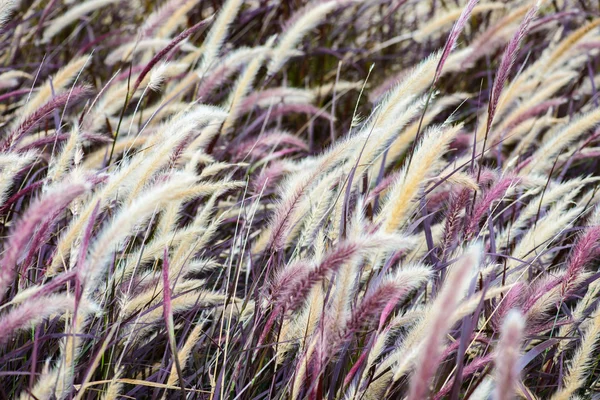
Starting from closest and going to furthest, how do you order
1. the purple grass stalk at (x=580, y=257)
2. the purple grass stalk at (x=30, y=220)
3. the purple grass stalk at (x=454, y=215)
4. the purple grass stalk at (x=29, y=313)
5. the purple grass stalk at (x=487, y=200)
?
1. the purple grass stalk at (x=30, y=220)
2. the purple grass stalk at (x=29, y=313)
3. the purple grass stalk at (x=580, y=257)
4. the purple grass stalk at (x=487, y=200)
5. the purple grass stalk at (x=454, y=215)

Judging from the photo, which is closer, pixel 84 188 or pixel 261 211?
pixel 84 188

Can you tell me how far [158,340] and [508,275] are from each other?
103cm

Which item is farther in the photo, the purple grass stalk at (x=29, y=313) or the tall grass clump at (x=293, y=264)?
the tall grass clump at (x=293, y=264)

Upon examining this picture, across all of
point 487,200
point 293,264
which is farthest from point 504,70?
point 293,264

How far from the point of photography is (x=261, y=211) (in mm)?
2445

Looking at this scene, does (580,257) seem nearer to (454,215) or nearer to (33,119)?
(454,215)

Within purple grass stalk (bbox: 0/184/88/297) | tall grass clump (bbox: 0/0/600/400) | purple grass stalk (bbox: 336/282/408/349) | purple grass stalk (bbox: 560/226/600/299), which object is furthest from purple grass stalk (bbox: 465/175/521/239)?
purple grass stalk (bbox: 0/184/88/297)

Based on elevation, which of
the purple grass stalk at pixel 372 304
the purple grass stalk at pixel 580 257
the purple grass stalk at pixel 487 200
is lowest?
the purple grass stalk at pixel 580 257

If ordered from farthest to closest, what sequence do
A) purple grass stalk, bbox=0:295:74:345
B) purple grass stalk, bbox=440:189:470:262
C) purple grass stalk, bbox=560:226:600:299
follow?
purple grass stalk, bbox=440:189:470:262, purple grass stalk, bbox=560:226:600:299, purple grass stalk, bbox=0:295:74:345

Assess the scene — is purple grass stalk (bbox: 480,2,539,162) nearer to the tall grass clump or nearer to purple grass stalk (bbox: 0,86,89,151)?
the tall grass clump

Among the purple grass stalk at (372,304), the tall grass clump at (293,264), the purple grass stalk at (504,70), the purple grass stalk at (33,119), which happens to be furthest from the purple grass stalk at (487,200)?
the purple grass stalk at (33,119)

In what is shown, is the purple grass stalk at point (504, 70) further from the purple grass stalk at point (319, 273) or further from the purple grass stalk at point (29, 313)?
the purple grass stalk at point (29, 313)

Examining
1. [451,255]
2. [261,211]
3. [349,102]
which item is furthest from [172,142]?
[349,102]

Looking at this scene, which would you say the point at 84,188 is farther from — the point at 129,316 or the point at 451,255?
the point at 451,255
